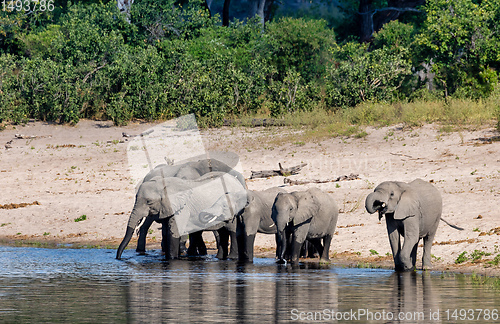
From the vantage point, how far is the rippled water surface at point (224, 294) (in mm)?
8586

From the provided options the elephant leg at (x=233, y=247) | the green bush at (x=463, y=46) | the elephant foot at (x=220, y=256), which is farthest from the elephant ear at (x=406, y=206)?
the green bush at (x=463, y=46)

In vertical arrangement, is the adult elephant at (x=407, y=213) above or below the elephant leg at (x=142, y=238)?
above

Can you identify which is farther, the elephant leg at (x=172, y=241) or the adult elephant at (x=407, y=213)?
the elephant leg at (x=172, y=241)

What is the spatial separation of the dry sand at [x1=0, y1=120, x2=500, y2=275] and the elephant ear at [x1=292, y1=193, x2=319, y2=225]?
1138 mm

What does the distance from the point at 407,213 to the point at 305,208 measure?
230 centimetres

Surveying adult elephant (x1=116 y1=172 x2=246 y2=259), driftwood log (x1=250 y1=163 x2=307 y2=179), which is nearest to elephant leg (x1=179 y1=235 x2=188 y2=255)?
adult elephant (x1=116 y1=172 x2=246 y2=259)

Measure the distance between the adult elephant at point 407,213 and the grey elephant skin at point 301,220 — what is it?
5.94 ft

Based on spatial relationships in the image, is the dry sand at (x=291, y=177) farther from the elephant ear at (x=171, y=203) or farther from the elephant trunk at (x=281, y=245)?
the elephant ear at (x=171, y=203)

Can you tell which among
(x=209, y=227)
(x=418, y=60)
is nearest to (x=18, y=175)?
(x=209, y=227)

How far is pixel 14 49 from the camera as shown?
38750 mm

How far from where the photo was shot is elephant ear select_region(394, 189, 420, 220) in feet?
38.5

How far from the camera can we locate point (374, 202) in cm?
1176

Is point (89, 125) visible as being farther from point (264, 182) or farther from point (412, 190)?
point (412, 190)

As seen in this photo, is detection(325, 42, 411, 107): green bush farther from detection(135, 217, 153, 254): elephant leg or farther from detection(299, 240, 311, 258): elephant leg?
detection(135, 217, 153, 254): elephant leg
